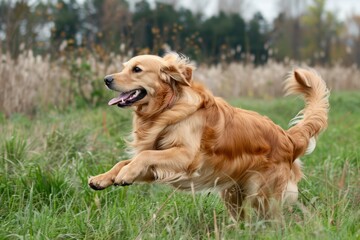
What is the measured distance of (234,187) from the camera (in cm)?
477

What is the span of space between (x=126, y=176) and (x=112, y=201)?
73cm

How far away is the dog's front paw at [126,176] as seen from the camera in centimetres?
417

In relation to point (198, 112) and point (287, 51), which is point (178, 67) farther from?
point (287, 51)

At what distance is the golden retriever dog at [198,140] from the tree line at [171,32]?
5197 mm

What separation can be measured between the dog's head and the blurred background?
501 cm

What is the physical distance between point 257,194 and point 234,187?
27 centimetres

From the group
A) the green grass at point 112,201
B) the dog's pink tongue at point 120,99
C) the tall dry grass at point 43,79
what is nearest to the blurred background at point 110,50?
the tall dry grass at point 43,79

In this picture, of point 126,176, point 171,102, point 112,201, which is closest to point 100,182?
point 126,176

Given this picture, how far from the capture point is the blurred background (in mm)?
9727

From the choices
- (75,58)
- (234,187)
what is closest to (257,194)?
(234,187)

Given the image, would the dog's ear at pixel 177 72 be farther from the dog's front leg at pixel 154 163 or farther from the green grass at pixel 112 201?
the green grass at pixel 112 201

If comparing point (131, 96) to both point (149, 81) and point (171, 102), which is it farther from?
point (171, 102)

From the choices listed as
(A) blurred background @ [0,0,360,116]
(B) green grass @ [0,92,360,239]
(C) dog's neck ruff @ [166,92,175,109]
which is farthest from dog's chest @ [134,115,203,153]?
(A) blurred background @ [0,0,360,116]

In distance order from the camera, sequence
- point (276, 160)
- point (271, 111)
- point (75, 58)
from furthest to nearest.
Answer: point (271, 111)
point (75, 58)
point (276, 160)
